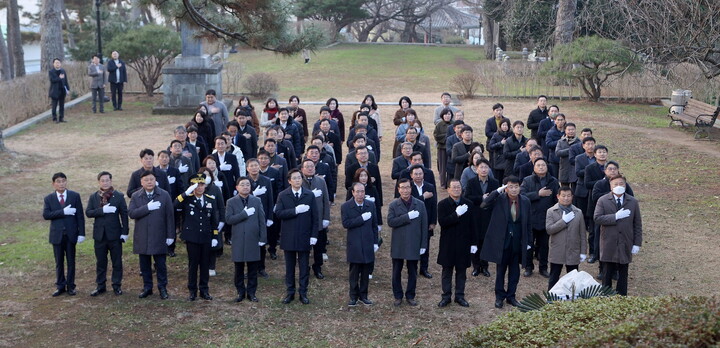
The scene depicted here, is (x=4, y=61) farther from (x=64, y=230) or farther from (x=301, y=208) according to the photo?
(x=301, y=208)

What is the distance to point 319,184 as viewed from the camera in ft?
35.0

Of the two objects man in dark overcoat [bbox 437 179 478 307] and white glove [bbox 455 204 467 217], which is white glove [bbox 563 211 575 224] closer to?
man in dark overcoat [bbox 437 179 478 307]

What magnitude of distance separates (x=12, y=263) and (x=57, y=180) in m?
1.98

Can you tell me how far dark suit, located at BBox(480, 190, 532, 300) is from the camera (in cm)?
960

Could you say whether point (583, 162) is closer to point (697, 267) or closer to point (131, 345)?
point (697, 267)

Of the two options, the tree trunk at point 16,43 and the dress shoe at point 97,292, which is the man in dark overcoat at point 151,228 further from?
the tree trunk at point 16,43

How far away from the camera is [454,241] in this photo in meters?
9.48

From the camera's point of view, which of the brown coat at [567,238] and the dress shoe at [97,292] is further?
the dress shoe at [97,292]

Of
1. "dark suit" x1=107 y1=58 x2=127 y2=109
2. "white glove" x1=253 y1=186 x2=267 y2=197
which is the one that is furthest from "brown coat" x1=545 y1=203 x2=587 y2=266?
"dark suit" x1=107 y1=58 x2=127 y2=109

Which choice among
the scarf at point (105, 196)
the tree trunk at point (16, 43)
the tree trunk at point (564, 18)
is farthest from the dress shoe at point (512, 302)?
the tree trunk at point (16, 43)

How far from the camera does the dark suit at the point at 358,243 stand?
950 cm

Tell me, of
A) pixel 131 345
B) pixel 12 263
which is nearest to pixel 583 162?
pixel 131 345

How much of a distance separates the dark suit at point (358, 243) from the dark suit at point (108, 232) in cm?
260

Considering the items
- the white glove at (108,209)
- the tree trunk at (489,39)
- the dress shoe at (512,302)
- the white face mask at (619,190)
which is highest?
the tree trunk at (489,39)
